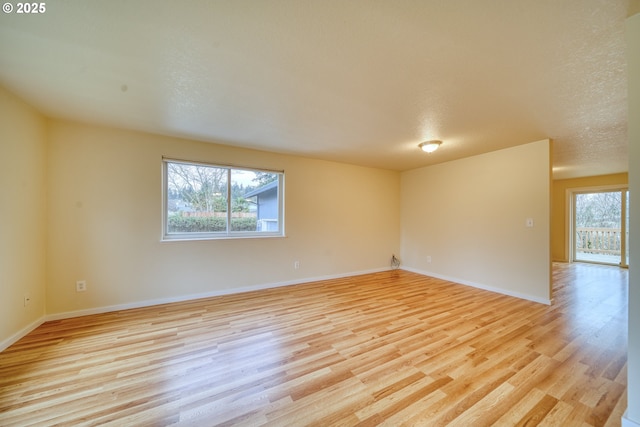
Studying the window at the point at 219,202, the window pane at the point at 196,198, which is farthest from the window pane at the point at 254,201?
the window pane at the point at 196,198

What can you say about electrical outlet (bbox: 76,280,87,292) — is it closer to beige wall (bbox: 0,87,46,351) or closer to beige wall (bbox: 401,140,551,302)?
beige wall (bbox: 0,87,46,351)

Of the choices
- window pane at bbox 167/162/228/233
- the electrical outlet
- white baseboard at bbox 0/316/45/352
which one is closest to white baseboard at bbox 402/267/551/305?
window pane at bbox 167/162/228/233

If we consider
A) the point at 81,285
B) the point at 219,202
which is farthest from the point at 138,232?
the point at 219,202

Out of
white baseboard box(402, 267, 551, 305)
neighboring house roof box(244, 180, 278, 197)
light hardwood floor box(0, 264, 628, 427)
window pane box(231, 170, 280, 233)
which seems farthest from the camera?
neighboring house roof box(244, 180, 278, 197)

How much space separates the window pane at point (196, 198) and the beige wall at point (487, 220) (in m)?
3.92

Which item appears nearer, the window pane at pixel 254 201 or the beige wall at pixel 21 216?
the beige wall at pixel 21 216

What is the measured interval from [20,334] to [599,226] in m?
10.9

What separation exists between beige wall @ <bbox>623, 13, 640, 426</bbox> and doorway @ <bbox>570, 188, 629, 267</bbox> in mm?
6751

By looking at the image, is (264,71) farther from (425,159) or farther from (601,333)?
(601,333)

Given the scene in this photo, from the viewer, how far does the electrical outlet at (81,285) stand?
109 inches

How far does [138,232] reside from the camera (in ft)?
9.98

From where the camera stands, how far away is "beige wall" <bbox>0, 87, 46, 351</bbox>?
207 centimetres

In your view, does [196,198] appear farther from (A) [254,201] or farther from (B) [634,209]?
(B) [634,209]

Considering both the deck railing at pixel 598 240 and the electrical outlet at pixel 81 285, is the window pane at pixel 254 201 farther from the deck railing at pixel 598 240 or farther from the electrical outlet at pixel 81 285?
the deck railing at pixel 598 240
